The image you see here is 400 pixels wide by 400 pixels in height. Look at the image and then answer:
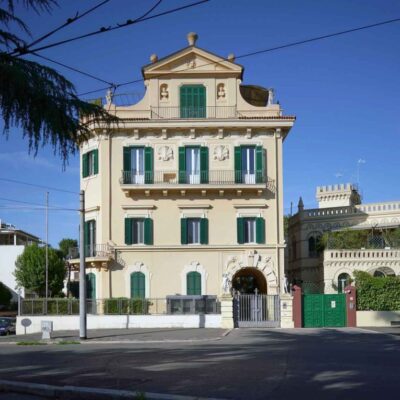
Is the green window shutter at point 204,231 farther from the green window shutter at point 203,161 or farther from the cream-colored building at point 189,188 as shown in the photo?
the green window shutter at point 203,161

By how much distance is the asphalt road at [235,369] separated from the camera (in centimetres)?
1330

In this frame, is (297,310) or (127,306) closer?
(297,310)

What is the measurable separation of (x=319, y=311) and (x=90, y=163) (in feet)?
52.5

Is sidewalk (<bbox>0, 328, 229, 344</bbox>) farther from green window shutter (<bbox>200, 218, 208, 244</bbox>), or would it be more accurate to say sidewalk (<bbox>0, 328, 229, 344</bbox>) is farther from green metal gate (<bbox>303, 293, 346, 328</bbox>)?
green window shutter (<bbox>200, 218, 208, 244</bbox>)

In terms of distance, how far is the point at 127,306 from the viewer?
37.2 m

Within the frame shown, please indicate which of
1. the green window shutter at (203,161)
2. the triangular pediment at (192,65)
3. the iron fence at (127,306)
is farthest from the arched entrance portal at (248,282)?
the triangular pediment at (192,65)

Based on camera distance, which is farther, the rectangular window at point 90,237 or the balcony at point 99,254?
the rectangular window at point 90,237

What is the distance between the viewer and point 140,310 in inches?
1468

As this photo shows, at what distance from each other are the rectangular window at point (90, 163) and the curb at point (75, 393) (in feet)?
91.1

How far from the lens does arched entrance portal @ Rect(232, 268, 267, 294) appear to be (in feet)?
138

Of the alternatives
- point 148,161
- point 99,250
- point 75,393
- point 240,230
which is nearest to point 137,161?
point 148,161

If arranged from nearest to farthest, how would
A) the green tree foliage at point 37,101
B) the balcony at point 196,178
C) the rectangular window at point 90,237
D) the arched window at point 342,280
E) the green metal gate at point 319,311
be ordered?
the green tree foliage at point 37,101
the green metal gate at point 319,311
the balcony at point 196,178
the rectangular window at point 90,237
the arched window at point 342,280

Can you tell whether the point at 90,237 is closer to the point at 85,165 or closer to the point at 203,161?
the point at 85,165

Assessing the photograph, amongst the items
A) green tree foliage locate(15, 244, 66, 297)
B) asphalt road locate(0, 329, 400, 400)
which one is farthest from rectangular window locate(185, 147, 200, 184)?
green tree foliage locate(15, 244, 66, 297)
